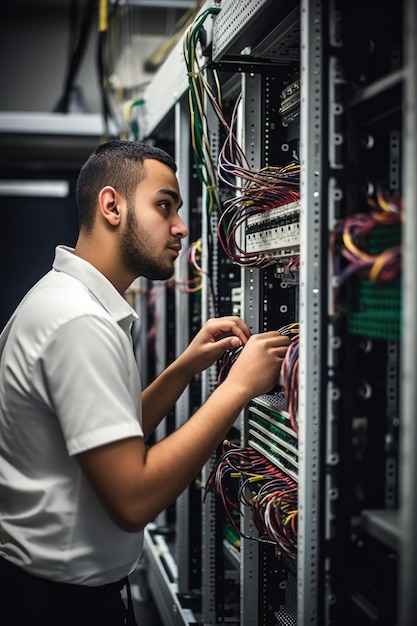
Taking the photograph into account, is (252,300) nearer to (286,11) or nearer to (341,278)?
(341,278)

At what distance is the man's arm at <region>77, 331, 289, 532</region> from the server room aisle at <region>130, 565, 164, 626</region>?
→ 1996mm

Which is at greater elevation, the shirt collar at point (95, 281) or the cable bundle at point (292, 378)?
the shirt collar at point (95, 281)

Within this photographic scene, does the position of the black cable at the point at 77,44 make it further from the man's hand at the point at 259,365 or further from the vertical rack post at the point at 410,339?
the vertical rack post at the point at 410,339

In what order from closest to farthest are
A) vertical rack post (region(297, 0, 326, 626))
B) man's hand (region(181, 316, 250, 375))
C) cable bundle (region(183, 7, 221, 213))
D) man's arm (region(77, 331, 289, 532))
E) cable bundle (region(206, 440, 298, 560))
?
man's arm (region(77, 331, 289, 532)), vertical rack post (region(297, 0, 326, 626)), cable bundle (region(206, 440, 298, 560)), man's hand (region(181, 316, 250, 375)), cable bundle (region(183, 7, 221, 213))

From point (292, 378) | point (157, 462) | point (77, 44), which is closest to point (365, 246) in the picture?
point (292, 378)

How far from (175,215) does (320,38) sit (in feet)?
1.89

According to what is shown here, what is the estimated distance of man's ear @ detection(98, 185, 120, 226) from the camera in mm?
1676

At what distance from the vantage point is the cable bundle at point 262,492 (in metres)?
1.65

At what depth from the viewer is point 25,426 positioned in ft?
4.82

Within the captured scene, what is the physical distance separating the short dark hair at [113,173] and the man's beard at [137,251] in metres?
0.07

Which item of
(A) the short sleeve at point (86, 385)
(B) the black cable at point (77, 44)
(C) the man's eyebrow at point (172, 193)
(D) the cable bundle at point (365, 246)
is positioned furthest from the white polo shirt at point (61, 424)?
(B) the black cable at point (77, 44)

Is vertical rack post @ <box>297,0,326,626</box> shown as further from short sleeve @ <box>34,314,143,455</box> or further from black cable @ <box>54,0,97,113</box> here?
black cable @ <box>54,0,97,113</box>

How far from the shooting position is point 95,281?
1623 mm

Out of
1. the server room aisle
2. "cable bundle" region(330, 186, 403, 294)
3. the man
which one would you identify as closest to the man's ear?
the man
